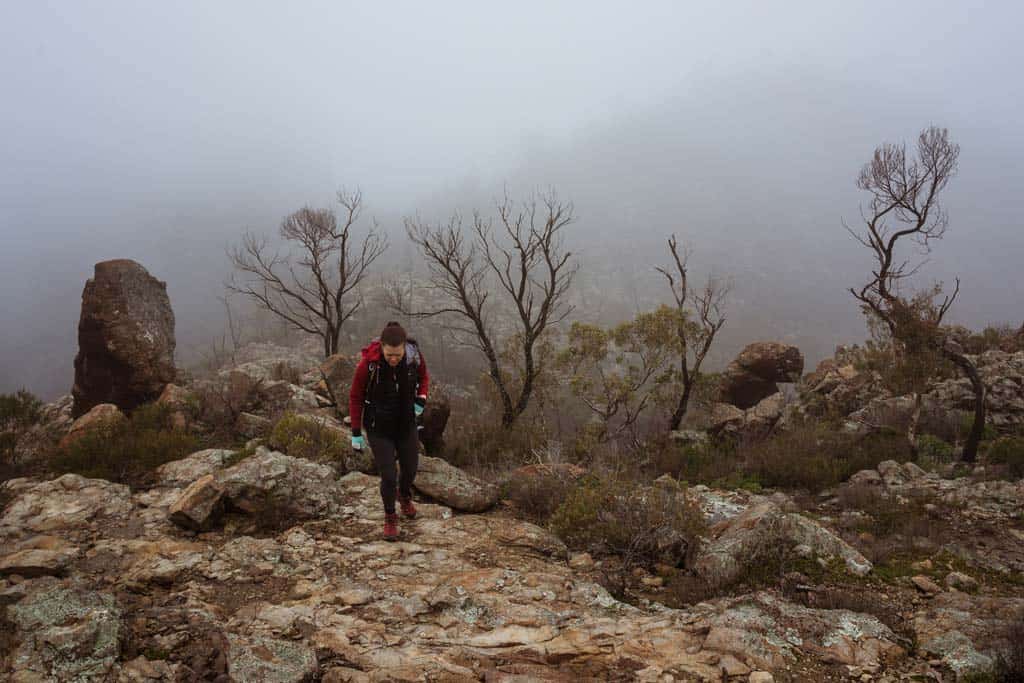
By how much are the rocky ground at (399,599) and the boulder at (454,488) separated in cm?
6

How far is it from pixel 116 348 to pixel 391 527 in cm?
834

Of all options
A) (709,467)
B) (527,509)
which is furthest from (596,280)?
(527,509)

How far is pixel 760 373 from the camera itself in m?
19.1

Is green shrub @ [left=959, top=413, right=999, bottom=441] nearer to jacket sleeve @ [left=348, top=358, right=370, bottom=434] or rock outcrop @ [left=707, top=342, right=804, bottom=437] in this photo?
rock outcrop @ [left=707, top=342, right=804, bottom=437]

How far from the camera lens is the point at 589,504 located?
612 centimetres

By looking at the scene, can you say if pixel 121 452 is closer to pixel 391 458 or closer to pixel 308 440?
pixel 308 440

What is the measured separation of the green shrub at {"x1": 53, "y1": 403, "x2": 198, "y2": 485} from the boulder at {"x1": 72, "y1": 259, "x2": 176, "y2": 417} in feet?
9.13

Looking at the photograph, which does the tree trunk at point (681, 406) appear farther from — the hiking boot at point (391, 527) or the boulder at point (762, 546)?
the hiking boot at point (391, 527)

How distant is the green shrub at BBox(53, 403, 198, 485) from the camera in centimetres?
698

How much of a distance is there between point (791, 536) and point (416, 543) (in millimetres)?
3950

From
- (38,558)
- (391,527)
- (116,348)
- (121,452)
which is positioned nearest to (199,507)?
(38,558)

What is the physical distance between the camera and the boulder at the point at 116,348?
10.3 meters

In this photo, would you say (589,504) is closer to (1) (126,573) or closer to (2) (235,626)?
(2) (235,626)

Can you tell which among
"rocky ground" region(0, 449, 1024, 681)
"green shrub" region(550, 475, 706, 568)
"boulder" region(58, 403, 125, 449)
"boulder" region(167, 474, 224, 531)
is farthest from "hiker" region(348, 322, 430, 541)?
"boulder" region(58, 403, 125, 449)
